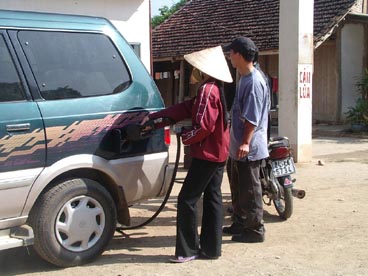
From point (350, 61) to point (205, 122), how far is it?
13.9 meters

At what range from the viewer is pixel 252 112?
16.6ft

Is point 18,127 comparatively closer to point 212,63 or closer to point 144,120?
point 144,120

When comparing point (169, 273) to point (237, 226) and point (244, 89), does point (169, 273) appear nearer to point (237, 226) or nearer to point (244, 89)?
point (237, 226)

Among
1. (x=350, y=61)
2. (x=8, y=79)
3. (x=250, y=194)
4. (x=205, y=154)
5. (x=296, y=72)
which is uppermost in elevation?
(x=350, y=61)

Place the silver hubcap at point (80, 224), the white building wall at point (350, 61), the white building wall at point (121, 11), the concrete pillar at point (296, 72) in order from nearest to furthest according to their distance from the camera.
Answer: the silver hubcap at point (80, 224)
the concrete pillar at point (296, 72)
the white building wall at point (121, 11)
the white building wall at point (350, 61)

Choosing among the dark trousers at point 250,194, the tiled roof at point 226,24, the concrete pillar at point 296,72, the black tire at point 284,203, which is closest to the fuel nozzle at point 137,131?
the dark trousers at point 250,194

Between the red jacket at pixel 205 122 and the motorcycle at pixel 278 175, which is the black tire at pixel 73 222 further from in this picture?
the motorcycle at pixel 278 175

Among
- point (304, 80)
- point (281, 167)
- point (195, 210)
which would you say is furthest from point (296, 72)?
point (195, 210)

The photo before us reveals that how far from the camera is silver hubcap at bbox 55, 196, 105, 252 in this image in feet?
14.7

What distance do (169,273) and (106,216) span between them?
74 centimetres

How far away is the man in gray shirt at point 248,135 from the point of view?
509 cm

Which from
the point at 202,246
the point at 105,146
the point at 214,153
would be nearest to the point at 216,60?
the point at 214,153

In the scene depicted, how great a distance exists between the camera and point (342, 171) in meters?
9.30

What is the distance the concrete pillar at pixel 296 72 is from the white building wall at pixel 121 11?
380cm
